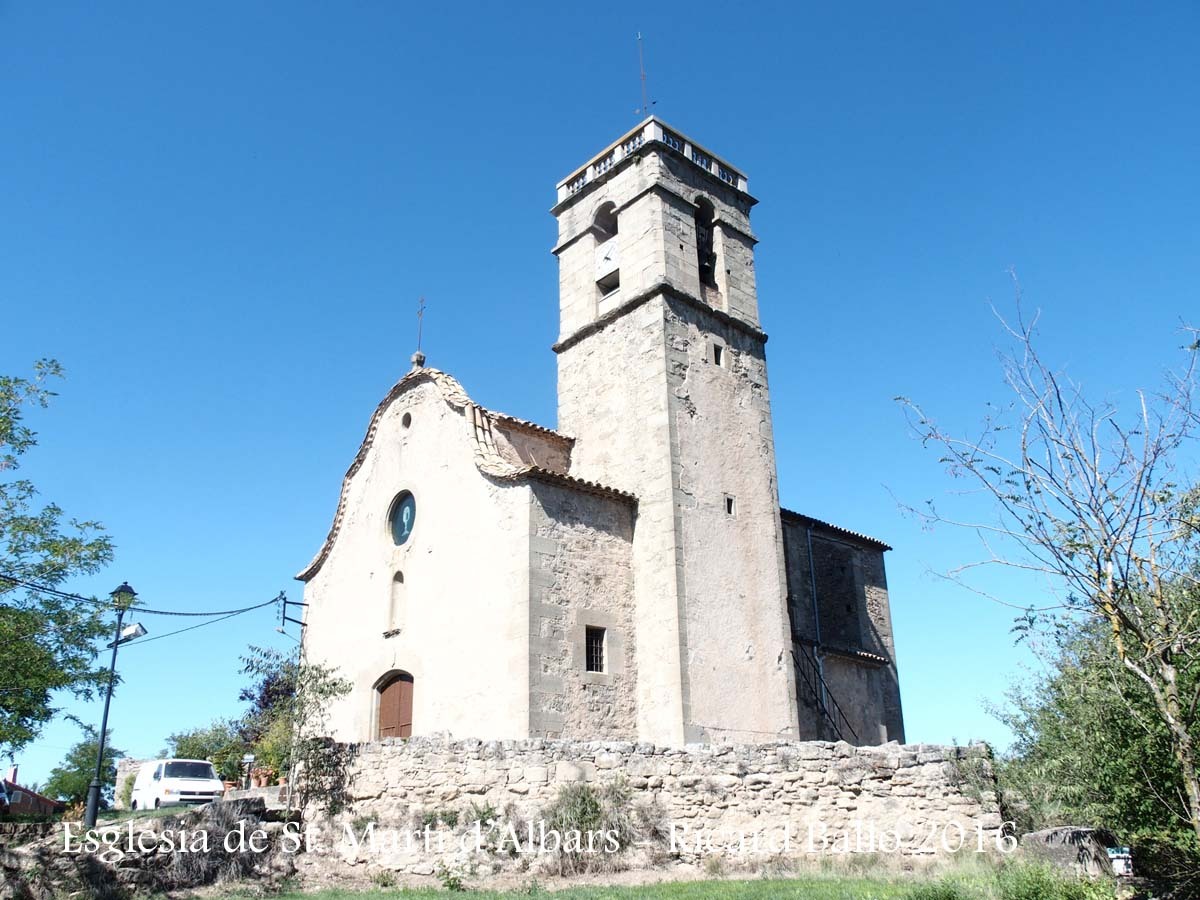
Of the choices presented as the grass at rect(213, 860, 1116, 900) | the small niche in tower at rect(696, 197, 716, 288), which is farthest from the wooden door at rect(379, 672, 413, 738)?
the small niche in tower at rect(696, 197, 716, 288)

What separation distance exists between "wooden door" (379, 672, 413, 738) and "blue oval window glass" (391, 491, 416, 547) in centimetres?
313

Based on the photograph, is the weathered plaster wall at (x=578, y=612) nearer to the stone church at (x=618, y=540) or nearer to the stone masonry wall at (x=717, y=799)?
the stone church at (x=618, y=540)

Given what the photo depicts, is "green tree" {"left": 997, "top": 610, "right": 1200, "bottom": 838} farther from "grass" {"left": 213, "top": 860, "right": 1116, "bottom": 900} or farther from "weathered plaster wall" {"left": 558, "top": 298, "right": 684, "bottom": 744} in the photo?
"weathered plaster wall" {"left": 558, "top": 298, "right": 684, "bottom": 744}

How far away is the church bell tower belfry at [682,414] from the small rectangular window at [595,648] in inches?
32.9

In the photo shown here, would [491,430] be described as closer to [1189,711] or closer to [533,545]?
[533,545]

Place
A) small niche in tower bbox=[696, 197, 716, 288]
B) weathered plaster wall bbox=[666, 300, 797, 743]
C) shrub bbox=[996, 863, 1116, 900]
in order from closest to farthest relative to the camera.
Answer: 1. shrub bbox=[996, 863, 1116, 900]
2. weathered plaster wall bbox=[666, 300, 797, 743]
3. small niche in tower bbox=[696, 197, 716, 288]

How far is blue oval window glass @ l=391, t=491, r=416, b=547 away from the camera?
21.1 metres

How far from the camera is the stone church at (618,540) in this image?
57.8ft

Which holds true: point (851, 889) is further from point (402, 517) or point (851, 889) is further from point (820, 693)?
point (402, 517)

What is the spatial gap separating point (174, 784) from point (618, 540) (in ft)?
44.5

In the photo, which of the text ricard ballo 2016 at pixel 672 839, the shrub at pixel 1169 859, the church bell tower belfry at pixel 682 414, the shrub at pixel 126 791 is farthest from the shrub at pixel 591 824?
the shrub at pixel 126 791

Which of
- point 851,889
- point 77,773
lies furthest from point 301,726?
point 77,773

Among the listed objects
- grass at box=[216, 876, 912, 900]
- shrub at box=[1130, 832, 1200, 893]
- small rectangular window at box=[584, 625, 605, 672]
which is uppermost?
small rectangular window at box=[584, 625, 605, 672]

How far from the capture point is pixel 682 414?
65.0ft
